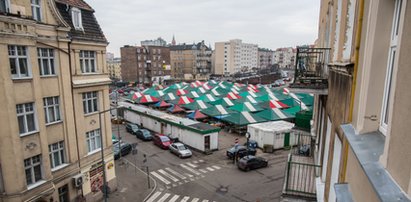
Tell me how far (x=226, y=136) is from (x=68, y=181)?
1954cm

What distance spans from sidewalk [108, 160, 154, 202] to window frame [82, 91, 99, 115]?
Result: 630 centimetres

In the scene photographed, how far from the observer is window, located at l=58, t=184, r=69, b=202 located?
14013 millimetres

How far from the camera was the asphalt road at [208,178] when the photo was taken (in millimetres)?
17141

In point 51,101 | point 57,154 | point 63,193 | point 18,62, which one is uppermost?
point 18,62

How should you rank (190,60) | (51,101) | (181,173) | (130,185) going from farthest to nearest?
(190,60) → (181,173) → (130,185) → (51,101)

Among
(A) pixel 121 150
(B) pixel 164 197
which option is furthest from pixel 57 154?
(A) pixel 121 150

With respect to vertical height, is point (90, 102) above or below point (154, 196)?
above

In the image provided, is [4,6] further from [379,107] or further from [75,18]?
[379,107]

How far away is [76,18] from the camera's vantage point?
14.8 m

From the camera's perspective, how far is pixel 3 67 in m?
10.3

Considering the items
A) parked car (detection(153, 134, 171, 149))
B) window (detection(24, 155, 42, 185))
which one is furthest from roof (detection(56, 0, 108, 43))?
parked car (detection(153, 134, 171, 149))

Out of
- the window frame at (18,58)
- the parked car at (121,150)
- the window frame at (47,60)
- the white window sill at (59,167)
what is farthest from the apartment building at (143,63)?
the window frame at (18,58)

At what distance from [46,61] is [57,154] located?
199 inches

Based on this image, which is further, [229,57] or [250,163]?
[229,57]
